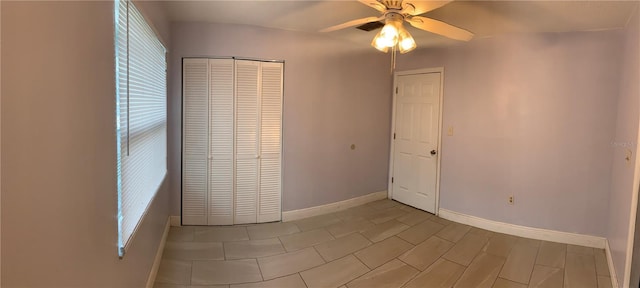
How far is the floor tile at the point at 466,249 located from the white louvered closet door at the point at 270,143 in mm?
1980

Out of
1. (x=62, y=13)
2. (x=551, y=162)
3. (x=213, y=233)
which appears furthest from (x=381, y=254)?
(x=62, y=13)

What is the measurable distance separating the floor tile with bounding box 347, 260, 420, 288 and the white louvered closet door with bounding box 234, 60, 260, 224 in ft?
5.38

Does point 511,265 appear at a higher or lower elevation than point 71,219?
lower

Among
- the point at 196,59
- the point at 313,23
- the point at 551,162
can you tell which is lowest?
the point at 551,162

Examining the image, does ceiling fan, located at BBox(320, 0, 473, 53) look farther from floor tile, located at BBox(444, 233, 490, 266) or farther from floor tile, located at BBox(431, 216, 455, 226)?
floor tile, located at BBox(431, 216, 455, 226)

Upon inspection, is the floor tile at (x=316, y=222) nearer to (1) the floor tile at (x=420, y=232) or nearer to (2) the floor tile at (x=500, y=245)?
(1) the floor tile at (x=420, y=232)

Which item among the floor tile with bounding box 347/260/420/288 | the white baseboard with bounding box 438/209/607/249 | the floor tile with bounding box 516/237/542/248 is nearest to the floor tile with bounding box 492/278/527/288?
the floor tile with bounding box 347/260/420/288

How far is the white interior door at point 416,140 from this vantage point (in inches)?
167

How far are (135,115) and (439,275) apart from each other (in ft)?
8.58

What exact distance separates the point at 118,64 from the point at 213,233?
7.72ft

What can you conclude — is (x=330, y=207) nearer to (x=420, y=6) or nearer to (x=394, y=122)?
(x=394, y=122)

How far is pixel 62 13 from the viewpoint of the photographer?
98 centimetres

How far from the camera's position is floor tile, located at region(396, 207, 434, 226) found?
13.0 feet

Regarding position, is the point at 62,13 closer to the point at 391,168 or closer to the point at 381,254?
the point at 381,254
